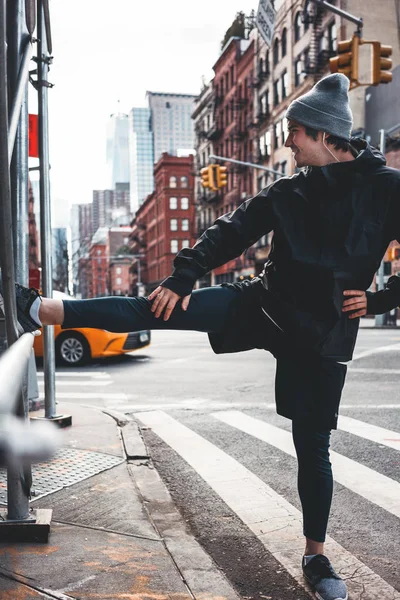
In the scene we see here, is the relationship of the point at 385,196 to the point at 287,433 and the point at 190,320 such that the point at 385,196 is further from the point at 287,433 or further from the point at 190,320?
the point at 287,433

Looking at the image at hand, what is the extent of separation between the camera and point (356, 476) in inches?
186

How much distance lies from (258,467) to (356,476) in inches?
29.7

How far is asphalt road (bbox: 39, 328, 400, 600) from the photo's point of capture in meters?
3.13

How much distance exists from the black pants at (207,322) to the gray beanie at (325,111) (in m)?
0.87

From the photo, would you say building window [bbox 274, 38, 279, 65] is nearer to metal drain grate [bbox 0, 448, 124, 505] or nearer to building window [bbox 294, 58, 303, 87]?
building window [bbox 294, 58, 303, 87]

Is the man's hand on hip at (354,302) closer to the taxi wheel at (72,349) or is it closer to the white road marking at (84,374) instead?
the white road marking at (84,374)

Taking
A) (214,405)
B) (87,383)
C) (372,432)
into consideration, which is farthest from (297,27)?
(372,432)

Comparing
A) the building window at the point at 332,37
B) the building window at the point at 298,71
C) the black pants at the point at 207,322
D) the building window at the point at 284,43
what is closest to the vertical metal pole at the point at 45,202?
the black pants at the point at 207,322

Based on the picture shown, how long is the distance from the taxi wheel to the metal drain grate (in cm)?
807

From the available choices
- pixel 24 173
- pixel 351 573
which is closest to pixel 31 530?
pixel 351 573

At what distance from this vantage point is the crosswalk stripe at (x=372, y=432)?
5846 millimetres

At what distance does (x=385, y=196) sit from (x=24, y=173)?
7.16 feet

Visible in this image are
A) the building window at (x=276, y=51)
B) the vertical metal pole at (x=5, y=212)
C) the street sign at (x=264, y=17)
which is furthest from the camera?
the building window at (x=276, y=51)

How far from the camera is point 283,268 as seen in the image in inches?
110
